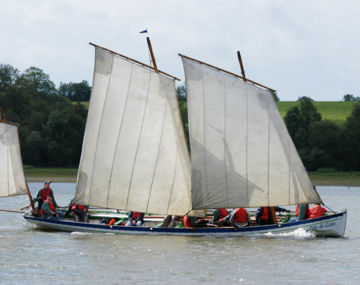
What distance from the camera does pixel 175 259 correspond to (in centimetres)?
2977

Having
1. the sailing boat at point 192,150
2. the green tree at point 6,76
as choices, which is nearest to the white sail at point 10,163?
the sailing boat at point 192,150

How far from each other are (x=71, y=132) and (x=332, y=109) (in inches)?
2858

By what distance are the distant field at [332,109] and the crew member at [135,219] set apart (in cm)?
12933

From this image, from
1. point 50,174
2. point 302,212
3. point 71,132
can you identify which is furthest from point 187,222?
point 71,132

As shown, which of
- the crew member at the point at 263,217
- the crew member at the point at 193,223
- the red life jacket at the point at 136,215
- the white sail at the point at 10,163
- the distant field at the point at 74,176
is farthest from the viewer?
the distant field at the point at 74,176

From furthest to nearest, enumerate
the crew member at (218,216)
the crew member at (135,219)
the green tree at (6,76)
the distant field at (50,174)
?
the green tree at (6,76) < the distant field at (50,174) < the crew member at (135,219) < the crew member at (218,216)

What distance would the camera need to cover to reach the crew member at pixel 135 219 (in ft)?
125

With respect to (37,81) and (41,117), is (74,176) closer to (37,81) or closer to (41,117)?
(41,117)

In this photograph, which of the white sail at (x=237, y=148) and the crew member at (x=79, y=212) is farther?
the crew member at (x=79, y=212)

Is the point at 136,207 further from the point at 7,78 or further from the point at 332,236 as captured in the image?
the point at 7,78

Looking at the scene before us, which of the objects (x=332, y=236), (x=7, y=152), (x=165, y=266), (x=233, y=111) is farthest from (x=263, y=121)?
(x=7, y=152)

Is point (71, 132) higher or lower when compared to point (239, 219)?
higher

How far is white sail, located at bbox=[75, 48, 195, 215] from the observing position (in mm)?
37250

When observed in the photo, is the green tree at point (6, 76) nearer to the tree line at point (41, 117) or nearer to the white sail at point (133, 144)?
the tree line at point (41, 117)
